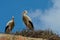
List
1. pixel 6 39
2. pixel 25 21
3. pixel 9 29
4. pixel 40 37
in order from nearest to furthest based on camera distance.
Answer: pixel 6 39 → pixel 40 37 → pixel 9 29 → pixel 25 21

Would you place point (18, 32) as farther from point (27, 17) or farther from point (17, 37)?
point (27, 17)

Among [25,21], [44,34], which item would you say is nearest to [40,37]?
[44,34]

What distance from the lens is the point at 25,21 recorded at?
12.1 m

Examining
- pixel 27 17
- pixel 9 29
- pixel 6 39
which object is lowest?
pixel 6 39

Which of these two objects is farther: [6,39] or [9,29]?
[9,29]

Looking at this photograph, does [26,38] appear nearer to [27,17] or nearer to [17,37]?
[17,37]

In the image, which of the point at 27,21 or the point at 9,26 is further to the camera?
the point at 27,21

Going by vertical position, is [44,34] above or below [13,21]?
below

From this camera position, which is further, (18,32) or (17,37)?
(18,32)

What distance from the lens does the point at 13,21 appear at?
11336 millimetres

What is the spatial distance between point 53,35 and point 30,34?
0.73m

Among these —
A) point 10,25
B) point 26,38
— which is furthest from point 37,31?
point 10,25

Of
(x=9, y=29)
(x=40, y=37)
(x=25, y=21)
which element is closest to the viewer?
(x=40, y=37)

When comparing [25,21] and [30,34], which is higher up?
[25,21]
